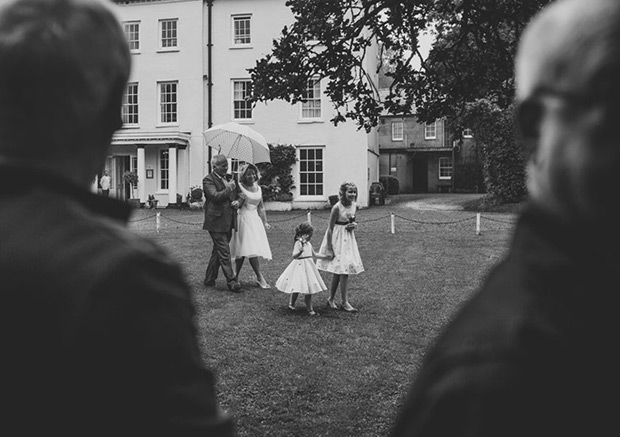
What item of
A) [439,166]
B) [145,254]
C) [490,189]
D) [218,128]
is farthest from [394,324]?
[439,166]

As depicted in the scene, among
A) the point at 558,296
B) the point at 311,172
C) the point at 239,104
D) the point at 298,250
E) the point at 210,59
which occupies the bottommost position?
the point at 298,250

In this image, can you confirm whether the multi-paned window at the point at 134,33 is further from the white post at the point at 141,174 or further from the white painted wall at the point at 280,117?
the white post at the point at 141,174

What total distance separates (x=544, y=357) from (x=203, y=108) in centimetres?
3234

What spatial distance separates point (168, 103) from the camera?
33094 millimetres

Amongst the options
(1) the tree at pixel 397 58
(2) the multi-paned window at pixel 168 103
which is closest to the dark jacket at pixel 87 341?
(1) the tree at pixel 397 58

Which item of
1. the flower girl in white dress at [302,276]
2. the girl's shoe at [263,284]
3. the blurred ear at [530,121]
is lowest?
the girl's shoe at [263,284]

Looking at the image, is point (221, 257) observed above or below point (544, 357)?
below

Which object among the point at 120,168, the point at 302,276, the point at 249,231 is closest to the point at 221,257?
the point at 249,231

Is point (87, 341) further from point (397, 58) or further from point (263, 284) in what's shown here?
point (263, 284)

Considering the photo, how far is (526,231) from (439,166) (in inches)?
1987

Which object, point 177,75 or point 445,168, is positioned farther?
point 445,168

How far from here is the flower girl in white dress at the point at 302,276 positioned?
28.8 ft

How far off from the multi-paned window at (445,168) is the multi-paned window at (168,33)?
24.7 m

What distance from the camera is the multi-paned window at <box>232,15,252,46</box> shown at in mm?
31750
